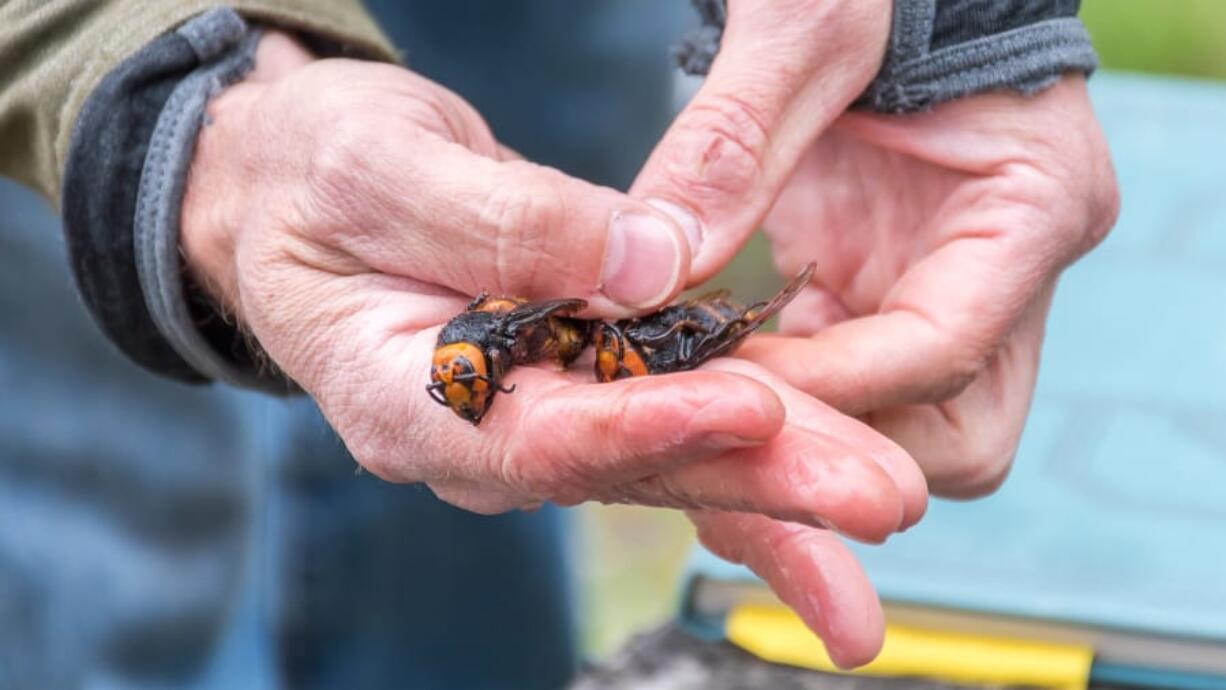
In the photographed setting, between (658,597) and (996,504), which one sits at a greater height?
(996,504)

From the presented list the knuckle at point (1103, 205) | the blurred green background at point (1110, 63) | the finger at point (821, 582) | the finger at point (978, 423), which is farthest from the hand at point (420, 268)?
the blurred green background at point (1110, 63)

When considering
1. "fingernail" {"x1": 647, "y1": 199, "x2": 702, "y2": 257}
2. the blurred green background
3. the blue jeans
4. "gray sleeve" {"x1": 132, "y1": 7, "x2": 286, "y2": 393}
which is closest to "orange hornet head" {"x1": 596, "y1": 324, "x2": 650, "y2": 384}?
"fingernail" {"x1": 647, "y1": 199, "x2": 702, "y2": 257}

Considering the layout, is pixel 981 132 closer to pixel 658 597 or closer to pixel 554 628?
pixel 554 628

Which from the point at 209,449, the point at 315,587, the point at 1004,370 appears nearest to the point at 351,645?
the point at 315,587

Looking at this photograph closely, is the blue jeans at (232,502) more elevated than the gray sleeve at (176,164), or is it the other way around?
the gray sleeve at (176,164)

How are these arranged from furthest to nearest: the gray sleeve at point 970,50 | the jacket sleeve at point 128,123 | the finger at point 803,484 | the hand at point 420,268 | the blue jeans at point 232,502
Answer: the blue jeans at point 232,502, the gray sleeve at point 970,50, the jacket sleeve at point 128,123, the hand at point 420,268, the finger at point 803,484

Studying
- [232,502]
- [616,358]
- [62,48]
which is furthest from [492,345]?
[232,502]

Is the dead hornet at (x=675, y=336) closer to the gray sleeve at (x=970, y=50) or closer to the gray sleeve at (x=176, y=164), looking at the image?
the gray sleeve at (x=970, y=50)
